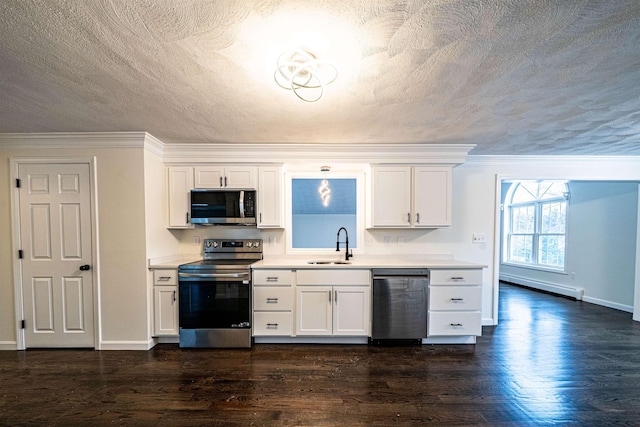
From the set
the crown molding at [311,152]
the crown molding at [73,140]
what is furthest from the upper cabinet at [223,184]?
the crown molding at [73,140]

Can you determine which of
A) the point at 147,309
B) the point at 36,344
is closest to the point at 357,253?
the point at 147,309

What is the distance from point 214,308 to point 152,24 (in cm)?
255

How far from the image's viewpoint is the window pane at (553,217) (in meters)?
5.32

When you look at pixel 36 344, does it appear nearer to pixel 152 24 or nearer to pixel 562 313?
pixel 152 24

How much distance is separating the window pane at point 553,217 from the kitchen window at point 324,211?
4.74 meters

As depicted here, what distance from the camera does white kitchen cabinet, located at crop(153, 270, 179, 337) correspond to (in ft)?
9.40

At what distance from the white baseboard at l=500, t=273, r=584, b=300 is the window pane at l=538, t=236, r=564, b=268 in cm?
43

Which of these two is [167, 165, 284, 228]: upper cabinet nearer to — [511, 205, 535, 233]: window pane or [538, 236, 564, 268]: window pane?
[538, 236, 564, 268]: window pane

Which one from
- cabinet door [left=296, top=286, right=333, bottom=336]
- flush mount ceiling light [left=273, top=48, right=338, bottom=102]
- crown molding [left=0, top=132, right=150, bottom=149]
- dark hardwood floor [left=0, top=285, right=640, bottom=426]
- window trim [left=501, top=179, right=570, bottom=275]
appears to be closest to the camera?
flush mount ceiling light [left=273, top=48, right=338, bottom=102]

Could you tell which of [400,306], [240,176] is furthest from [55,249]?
[400,306]

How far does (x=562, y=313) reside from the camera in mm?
4035

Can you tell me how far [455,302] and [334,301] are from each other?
1355mm

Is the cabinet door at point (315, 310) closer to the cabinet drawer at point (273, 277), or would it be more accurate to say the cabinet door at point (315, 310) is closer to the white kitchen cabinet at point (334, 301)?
the white kitchen cabinet at point (334, 301)

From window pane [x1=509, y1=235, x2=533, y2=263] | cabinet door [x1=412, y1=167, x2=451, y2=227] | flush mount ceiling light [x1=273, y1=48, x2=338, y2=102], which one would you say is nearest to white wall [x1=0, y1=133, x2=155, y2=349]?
flush mount ceiling light [x1=273, y1=48, x2=338, y2=102]
